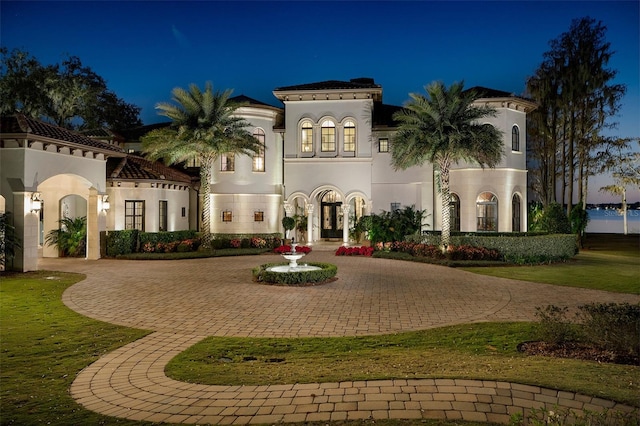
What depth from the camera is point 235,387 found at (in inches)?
217

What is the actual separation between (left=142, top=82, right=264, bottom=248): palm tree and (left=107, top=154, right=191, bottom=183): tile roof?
1.28 meters

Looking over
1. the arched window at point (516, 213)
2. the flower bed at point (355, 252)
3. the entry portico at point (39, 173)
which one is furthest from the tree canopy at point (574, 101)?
the entry portico at point (39, 173)

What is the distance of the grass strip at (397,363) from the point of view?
18.2 feet

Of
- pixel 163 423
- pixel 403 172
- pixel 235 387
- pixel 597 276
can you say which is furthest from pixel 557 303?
pixel 403 172

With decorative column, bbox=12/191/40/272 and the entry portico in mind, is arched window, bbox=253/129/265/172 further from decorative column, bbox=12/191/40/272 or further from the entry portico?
decorative column, bbox=12/191/40/272

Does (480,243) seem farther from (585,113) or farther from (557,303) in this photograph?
(585,113)

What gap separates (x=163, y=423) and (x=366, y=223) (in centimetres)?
2092

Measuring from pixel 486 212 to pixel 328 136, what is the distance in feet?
32.4

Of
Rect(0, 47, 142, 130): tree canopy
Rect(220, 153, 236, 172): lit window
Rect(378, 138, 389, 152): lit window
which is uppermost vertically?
Rect(0, 47, 142, 130): tree canopy

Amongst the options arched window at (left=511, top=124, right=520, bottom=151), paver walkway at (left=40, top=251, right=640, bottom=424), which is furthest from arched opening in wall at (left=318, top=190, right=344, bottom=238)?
arched window at (left=511, top=124, right=520, bottom=151)

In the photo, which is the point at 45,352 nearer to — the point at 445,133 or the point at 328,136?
the point at 445,133

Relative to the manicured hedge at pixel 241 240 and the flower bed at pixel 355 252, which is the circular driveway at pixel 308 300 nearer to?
the flower bed at pixel 355 252

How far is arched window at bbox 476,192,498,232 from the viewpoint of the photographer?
25.5 meters

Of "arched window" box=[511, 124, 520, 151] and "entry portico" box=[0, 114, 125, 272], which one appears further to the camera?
"arched window" box=[511, 124, 520, 151]
